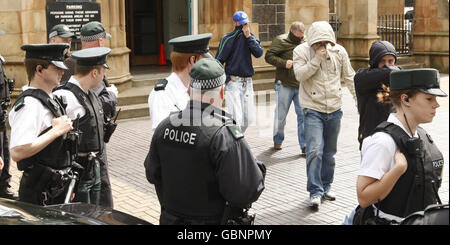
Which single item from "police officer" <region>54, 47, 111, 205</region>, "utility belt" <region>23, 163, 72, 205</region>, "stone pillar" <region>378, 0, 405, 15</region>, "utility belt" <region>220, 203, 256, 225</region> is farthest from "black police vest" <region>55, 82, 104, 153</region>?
"stone pillar" <region>378, 0, 405, 15</region>

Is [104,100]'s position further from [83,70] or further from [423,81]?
[423,81]

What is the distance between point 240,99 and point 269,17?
6.24 meters

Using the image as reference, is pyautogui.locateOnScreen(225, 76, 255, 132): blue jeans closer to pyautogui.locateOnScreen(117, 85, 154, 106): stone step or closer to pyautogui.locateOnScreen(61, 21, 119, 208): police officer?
pyautogui.locateOnScreen(61, 21, 119, 208): police officer

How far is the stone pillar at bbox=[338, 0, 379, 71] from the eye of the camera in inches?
688

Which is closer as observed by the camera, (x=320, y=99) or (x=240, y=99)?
(x=320, y=99)

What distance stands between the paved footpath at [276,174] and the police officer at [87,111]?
4.31 ft

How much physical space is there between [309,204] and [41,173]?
3200mm

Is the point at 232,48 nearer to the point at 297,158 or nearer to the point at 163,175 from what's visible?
the point at 297,158

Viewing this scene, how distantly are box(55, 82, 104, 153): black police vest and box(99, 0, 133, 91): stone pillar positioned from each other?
7.56 m

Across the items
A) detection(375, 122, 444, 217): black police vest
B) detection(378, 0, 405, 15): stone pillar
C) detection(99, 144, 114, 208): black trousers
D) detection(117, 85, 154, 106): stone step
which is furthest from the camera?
detection(378, 0, 405, 15): stone pillar

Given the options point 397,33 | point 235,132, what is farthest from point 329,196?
point 397,33

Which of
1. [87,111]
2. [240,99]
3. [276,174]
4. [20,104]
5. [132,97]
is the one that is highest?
[20,104]

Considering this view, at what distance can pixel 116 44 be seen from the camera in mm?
13273

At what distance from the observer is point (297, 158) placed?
358 inches
